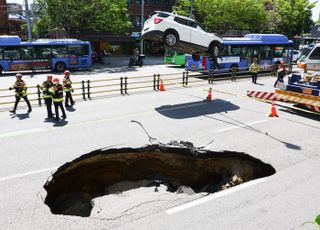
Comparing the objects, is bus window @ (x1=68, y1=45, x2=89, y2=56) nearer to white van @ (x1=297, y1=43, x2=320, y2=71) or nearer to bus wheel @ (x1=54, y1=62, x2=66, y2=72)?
bus wheel @ (x1=54, y1=62, x2=66, y2=72)

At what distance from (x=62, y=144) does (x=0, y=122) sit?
13.5 ft

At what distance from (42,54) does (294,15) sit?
3629 centimetres

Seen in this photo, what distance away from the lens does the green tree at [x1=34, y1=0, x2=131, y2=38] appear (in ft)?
111

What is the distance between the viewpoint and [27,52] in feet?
93.5

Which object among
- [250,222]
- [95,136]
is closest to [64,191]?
[95,136]

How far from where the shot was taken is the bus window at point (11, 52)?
27.7m

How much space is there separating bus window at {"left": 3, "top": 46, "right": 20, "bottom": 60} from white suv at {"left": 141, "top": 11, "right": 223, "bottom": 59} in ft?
51.9

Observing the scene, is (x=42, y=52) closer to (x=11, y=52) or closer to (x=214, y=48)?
(x=11, y=52)

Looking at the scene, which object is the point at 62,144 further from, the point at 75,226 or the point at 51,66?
the point at 51,66

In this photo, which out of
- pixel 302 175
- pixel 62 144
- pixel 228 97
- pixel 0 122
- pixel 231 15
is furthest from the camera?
pixel 231 15

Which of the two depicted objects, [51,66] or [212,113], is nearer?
[212,113]

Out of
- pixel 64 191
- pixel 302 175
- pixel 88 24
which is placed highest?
pixel 88 24

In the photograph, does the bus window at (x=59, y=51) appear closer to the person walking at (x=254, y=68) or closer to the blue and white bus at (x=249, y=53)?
the blue and white bus at (x=249, y=53)

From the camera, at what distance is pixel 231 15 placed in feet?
142
